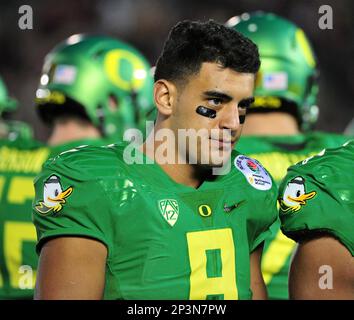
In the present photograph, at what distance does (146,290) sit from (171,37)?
0.79 m

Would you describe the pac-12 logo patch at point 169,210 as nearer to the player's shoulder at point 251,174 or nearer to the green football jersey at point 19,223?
the player's shoulder at point 251,174

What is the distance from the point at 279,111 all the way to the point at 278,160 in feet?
2.24

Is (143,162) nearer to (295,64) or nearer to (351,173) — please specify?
(351,173)

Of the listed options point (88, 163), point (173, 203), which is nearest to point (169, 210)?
point (173, 203)

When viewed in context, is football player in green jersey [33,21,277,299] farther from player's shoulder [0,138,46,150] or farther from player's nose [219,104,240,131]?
player's shoulder [0,138,46,150]

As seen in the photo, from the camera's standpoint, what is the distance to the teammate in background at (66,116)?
4.52m

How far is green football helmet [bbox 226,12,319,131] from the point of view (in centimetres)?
490

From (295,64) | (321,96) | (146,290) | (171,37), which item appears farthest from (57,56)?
(321,96)

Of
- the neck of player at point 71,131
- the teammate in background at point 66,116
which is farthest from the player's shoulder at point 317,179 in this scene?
the neck of player at point 71,131

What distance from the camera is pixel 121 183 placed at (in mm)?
2756

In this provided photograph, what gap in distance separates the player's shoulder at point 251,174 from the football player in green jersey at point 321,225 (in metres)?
0.06

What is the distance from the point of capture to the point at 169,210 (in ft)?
9.11

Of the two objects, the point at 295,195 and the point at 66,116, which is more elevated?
the point at 66,116

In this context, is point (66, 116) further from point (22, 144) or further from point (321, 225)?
point (321, 225)
